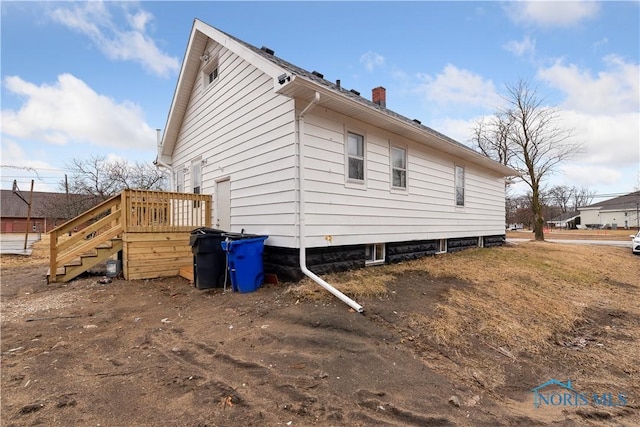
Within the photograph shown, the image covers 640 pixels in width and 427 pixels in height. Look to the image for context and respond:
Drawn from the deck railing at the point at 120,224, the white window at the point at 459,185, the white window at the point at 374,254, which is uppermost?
the white window at the point at 459,185

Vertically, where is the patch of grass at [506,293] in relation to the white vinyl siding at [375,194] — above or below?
below

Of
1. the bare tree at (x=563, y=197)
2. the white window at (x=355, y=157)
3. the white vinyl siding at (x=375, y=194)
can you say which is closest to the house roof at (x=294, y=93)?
the white vinyl siding at (x=375, y=194)

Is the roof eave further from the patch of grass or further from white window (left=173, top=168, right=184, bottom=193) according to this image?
white window (left=173, top=168, right=184, bottom=193)

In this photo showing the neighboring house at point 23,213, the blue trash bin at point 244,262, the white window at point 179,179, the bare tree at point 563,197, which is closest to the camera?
the blue trash bin at point 244,262

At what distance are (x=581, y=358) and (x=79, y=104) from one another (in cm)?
2400

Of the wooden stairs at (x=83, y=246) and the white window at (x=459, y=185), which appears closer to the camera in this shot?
the wooden stairs at (x=83, y=246)

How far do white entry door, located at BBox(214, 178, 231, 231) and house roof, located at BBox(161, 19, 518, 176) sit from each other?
324 cm

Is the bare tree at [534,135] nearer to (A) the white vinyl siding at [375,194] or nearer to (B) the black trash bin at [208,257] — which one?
(A) the white vinyl siding at [375,194]

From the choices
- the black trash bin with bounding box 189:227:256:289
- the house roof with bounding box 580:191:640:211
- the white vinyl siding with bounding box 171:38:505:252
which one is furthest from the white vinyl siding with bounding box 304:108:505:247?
the house roof with bounding box 580:191:640:211

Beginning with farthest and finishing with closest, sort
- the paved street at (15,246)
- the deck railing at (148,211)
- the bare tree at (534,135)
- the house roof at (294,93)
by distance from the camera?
the bare tree at (534,135), the paved street at (15,246), the deck railing at (148,211), the house roof at (294,93)

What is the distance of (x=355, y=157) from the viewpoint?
7.04m

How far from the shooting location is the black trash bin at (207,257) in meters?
6.21

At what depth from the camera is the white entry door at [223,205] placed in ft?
26.5

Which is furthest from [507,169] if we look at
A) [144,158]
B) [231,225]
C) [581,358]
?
[144,158]
